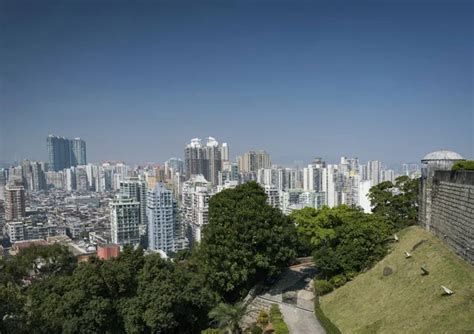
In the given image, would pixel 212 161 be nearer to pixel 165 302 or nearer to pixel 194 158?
pixel 194 158

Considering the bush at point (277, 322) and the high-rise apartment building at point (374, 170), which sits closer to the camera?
the bush at point (277, 322)

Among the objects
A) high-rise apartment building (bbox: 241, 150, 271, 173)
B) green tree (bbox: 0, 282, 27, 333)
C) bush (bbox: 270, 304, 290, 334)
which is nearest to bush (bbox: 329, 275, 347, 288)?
bush (bbox: 270, 304, 290, 334)

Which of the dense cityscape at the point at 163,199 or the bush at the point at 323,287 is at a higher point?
the bush at the point at 323,287

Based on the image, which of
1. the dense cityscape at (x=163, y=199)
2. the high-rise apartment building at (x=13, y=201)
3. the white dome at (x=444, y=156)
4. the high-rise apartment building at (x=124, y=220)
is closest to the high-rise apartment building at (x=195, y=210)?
the dense cityscape at (x=163, y=199)

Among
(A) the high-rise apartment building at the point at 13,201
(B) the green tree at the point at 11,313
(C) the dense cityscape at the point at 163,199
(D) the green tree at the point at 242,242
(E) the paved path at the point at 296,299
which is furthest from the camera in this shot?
(A) the high-rise apartment building at the point at 13,201

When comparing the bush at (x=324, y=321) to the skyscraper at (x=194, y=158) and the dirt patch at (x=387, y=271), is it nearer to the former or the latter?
the dirt patch at (x=387, y=271)

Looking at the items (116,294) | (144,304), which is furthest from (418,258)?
(116,294)

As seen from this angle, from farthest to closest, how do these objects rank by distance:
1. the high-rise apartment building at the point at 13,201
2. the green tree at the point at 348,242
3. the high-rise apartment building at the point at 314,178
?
the high-rise apartment building at the point at 314,178 → the high-rise apartment building at the point at 13,201 → the green tree at the point at 348,242
